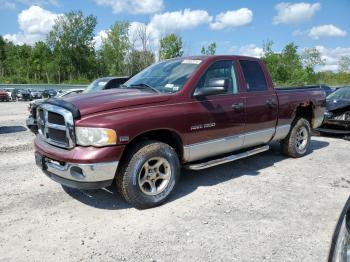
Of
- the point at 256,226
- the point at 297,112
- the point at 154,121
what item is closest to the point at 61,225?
the point at 154,121

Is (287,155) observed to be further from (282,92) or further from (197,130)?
(197,130)

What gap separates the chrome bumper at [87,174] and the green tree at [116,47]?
192 feet

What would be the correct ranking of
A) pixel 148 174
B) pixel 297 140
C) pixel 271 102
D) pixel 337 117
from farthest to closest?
pixel 337 117
pixel 297 140
pixel 271 102
pixel 148 174

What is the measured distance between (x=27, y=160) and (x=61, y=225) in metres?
3.30

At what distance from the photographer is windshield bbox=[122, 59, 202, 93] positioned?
16.0ft

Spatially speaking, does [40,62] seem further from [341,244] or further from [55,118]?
[341,244]

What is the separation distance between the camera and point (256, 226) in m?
3.91

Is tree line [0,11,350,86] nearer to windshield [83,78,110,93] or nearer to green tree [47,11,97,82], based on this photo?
green tree [47,11,97,82]

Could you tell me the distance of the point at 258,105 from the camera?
5703mm

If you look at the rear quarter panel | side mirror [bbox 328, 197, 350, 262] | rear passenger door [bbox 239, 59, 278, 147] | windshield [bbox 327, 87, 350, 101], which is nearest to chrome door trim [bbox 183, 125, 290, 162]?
rear passenger door [bbox 239, 59, 278, 147]

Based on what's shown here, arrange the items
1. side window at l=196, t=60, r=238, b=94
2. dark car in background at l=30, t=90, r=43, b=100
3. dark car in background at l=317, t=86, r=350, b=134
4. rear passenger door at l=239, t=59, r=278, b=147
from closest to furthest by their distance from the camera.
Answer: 1. side window at l=196, t=60, r=238, b=94
2. rear passenger door at l=239, t=59, r=278, b=147
3. dark car in background at l=317, t=86, r=350, b=134
4. dark car in background at l=30, t=90, r=43, b=100

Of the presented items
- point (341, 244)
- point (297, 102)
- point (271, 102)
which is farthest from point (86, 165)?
point (297, 102)

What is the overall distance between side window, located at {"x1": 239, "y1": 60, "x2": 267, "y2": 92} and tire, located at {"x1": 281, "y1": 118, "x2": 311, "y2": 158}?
54.0 inches

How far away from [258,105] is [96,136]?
2.93m
